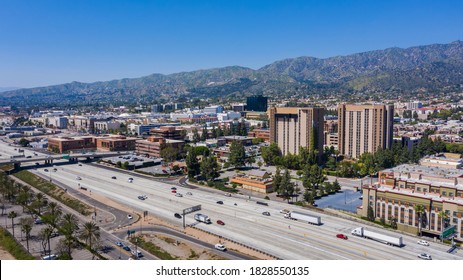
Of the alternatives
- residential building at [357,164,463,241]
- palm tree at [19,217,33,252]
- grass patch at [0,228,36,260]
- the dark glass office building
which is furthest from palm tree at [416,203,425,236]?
the dark glass office building

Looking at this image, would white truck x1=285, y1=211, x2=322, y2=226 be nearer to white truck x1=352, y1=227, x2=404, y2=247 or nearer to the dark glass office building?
white truck x1=352, y1=227, x2=404, y2=247

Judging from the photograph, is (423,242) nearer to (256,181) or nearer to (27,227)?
(256,181)

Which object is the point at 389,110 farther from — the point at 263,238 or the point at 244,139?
the point at 263,238

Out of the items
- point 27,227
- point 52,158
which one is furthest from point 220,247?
point 52,158

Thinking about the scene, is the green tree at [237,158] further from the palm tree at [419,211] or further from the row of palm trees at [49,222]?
the palm tree at [419,211]

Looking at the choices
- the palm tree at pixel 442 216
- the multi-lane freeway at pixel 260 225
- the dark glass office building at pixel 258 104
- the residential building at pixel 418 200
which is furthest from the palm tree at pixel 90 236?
the dark glass office building at pixel 258 104
